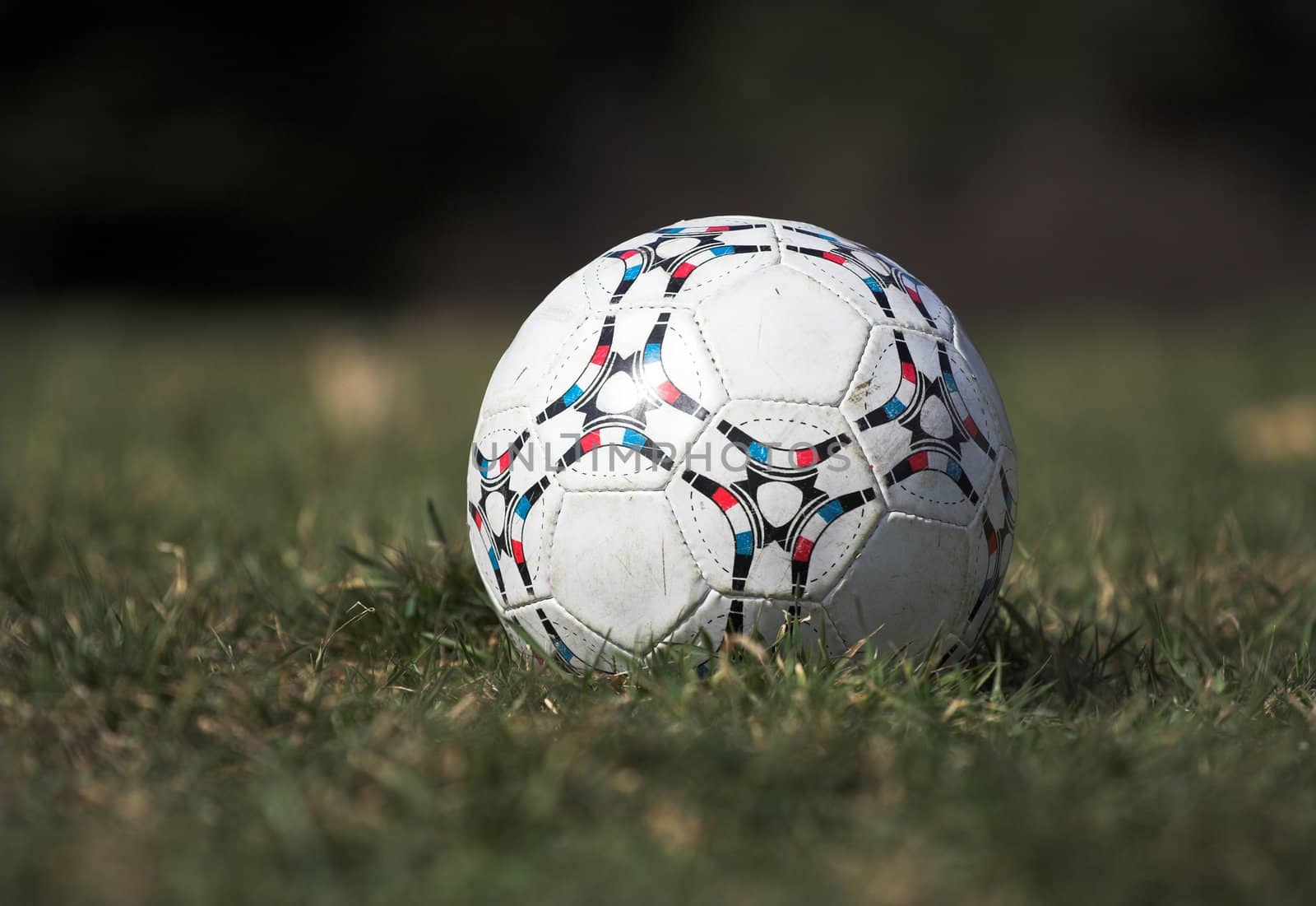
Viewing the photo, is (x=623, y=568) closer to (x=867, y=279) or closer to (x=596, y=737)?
(x=596, y=737)

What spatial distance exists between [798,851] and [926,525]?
0.73 meters

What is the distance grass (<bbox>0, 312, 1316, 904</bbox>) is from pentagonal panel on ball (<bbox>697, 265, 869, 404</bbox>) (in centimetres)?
48

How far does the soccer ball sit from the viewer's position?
7.04 ft

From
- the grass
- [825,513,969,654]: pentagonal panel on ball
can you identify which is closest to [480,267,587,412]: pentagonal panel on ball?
the grass

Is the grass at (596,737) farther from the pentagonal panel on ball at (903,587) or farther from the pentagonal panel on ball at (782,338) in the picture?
the pentagonal panel on ball at (782,338)

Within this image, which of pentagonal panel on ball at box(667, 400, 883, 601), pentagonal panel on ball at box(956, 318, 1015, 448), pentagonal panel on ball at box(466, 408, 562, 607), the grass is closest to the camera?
the grass

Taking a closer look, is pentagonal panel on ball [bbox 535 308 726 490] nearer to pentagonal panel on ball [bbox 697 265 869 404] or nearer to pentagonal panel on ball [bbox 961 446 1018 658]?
pentagonal panel on ball [bbox 697 265 869 404]

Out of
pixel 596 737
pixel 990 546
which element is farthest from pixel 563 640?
pixel 990 546

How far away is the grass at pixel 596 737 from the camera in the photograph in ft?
5.24

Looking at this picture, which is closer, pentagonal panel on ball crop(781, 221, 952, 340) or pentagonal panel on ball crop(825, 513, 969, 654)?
pentagonal panel on ball crop(825, 513, 969, 654)

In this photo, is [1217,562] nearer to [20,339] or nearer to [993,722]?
[993,722]

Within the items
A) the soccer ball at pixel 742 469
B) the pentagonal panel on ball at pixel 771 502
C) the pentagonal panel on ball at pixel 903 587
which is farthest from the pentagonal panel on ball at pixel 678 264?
the pentagonal panel on ball at pixel 903 587

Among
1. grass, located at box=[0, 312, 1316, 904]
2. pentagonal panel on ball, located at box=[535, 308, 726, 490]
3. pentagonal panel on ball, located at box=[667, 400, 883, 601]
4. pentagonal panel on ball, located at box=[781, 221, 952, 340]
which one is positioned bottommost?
grass, located at box=[0, 312, 1316, 904]

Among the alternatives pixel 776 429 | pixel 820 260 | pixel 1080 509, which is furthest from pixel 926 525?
pixel 1080 509
